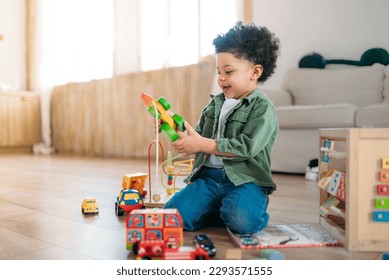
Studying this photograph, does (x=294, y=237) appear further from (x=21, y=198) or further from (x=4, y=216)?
(x=21, y=198)

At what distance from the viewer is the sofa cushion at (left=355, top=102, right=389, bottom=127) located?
1.68 meters

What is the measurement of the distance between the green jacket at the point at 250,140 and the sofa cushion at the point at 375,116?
89 centimetres

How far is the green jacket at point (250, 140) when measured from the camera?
90cm

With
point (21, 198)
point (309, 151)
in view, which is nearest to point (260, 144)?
point (21, 198)

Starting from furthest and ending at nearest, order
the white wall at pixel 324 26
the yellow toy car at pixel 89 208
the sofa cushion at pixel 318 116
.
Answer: the white wall at pixel 324 26, the sofa cushion at pixel 318 116, the yellow toy car at pixel 89 208

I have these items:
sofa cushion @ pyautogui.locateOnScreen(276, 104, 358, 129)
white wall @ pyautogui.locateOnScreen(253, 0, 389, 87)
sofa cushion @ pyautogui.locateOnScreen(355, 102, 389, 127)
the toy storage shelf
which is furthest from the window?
the toy storage shelf

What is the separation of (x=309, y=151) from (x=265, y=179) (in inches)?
41.9

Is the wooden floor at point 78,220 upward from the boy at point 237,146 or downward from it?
downward

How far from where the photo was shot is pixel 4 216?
3.64 ft

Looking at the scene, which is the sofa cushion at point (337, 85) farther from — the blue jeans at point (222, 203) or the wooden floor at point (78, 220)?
the blue jeans at point (222, 203)

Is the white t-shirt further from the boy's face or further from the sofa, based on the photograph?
the sofa

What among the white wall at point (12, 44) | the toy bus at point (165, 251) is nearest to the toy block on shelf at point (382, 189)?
the toy bus at point (165, 251)
